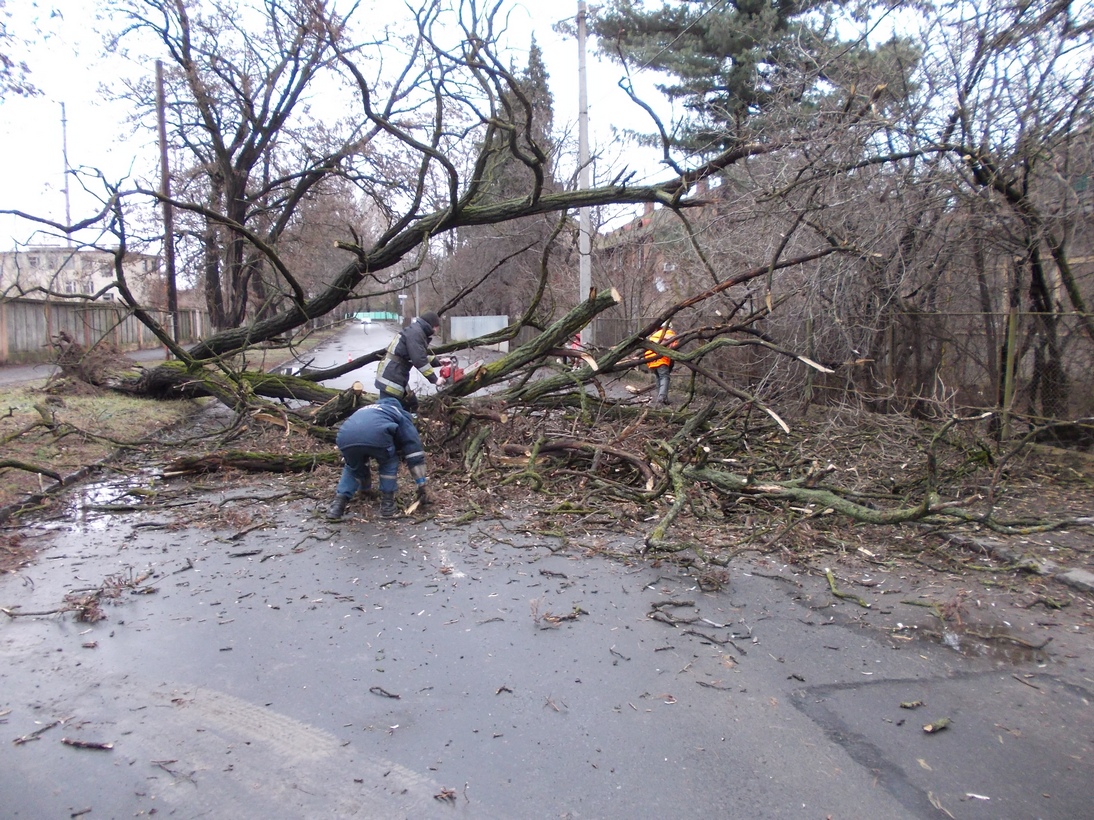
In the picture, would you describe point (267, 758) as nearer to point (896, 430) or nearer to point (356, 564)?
point (356, 564)

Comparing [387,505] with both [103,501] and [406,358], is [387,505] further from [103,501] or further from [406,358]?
[103,501]

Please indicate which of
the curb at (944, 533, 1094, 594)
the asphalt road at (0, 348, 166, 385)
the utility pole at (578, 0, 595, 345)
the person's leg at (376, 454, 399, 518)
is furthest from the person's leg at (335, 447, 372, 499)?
the asphalt road at (0, 348, 166, 385)

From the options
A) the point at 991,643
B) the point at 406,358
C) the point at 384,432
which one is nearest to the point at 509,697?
the point at 991,643

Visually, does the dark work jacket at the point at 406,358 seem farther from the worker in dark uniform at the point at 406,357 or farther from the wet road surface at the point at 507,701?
the wet road surface at the point at 507,701

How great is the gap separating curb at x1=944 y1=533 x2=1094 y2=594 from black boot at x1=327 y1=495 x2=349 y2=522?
508 centimetres

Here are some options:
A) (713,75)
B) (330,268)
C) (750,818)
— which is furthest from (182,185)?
(330,268)

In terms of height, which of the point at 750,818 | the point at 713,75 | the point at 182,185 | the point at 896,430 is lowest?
the point at 750,818

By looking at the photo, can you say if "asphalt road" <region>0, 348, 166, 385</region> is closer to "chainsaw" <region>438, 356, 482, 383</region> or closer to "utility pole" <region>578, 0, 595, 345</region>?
"chainsaw" <region>438, 356, 482, 383</region>

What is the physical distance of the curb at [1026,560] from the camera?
5.06 metres

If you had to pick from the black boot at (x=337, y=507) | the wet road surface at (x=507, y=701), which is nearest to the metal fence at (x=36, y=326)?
the black boot at (x=337, y=507)

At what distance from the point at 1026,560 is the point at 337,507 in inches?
217

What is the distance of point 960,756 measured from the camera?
3.12 metres

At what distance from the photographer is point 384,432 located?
6672 mm

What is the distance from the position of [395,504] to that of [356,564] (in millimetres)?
1331
